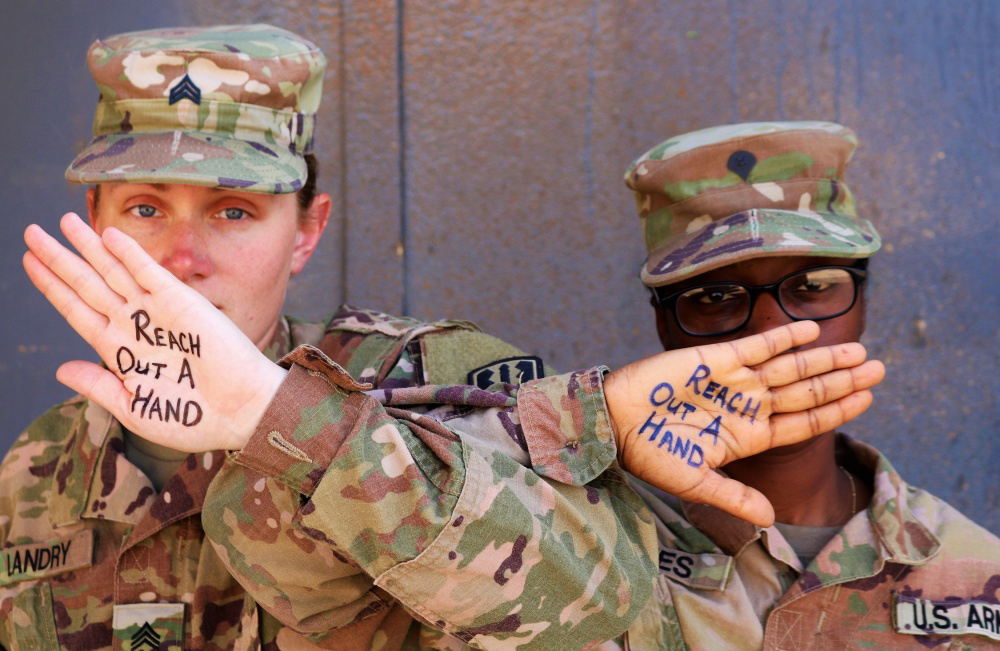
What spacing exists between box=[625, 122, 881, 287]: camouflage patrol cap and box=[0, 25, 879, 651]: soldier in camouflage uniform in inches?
13.0

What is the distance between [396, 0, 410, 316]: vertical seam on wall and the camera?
10.3 ft

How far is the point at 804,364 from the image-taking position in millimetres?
1745

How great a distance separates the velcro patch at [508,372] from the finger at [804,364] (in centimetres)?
48

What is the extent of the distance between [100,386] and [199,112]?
2.35 feet

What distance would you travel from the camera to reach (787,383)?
1.75 metres

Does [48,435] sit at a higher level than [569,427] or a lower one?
lower

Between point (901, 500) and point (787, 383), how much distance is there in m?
0.54

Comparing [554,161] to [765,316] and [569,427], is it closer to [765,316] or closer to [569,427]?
[765,316]

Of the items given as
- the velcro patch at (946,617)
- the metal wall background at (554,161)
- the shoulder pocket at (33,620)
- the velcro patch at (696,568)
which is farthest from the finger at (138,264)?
the metal wall background at (554,161)

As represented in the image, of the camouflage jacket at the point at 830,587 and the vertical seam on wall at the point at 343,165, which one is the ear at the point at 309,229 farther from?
the camouflage jacket at the point at 830,587

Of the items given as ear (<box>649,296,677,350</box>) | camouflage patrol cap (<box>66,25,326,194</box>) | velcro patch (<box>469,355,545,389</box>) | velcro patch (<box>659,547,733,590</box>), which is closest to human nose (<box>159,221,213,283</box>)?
camouflage patrol cap (<box>66,25,326,194</box>)

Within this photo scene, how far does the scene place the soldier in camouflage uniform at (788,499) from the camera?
1.93 meters

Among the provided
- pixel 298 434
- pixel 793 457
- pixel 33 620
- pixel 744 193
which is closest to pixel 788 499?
pixel 793 457

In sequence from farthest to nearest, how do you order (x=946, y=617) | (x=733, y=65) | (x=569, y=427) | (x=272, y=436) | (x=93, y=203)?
(x=733, y=65)
(x=93, y=203)
(x=946, y=617)
(x=569, y=427)
(x=272, y=436)
